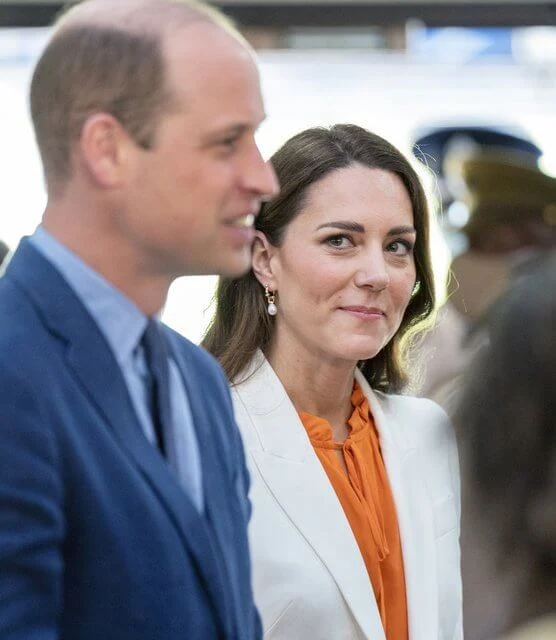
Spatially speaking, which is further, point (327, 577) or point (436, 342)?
point (436, 342)

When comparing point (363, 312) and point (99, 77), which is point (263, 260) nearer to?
point (363, 312)

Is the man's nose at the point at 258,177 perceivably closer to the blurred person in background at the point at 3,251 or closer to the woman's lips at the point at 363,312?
the woman's lips at the point at 363,312

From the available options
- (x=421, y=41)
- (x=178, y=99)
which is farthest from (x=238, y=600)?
(x=421, y=41)

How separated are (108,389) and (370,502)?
1.14m

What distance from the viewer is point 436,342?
11.2 ft

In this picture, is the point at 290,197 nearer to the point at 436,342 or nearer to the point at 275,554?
the point at 275,554

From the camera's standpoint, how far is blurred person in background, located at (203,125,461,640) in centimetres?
219

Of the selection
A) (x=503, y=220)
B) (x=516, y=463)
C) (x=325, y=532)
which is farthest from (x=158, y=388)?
(x=325, y=532)

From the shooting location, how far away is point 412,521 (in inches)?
92.7

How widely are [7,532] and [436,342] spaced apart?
7.51 feet

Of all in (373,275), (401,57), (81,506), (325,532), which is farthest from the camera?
(401,57)

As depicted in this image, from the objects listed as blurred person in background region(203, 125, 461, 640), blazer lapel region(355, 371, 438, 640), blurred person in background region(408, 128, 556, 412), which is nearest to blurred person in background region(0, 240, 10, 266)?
blurred person in background region(203, 125, 461, 640)

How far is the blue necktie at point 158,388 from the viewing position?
138 centimetres

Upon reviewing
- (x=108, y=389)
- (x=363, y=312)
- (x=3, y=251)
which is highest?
(x=3, y=251)
